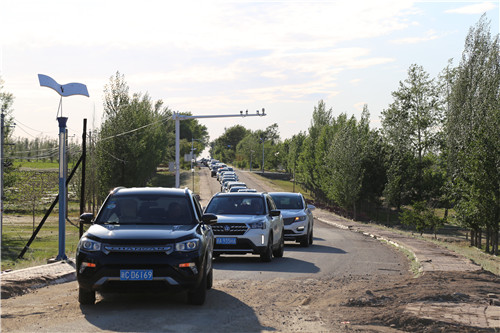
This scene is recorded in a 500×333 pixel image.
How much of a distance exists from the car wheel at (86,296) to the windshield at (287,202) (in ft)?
49.6

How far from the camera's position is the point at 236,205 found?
18031mm

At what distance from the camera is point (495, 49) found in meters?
65.4

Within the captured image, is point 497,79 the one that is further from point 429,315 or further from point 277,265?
point 429,315

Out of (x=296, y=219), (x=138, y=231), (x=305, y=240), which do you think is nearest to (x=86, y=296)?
(x=138, y=231)

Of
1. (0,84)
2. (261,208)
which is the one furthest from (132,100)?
(261,208)

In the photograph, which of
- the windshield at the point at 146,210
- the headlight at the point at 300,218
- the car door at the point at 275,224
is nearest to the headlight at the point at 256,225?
the car door at the point at 275,224

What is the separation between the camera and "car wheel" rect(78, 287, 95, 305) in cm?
958

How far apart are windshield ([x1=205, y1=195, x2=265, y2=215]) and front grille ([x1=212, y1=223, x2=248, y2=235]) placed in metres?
0.85

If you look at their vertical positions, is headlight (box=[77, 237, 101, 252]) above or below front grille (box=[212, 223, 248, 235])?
above

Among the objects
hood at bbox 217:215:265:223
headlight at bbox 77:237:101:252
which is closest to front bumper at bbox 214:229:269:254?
hood at bbox 217:215:265:223

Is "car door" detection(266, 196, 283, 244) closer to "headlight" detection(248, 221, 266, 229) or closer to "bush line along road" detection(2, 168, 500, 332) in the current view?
"headlight" detection(248, 221, 266, 229)

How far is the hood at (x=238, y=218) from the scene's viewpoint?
1686 cm

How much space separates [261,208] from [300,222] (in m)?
5.51

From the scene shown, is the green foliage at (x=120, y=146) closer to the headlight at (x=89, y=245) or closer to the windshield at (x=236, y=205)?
the windshield at (x=236, y=205)
